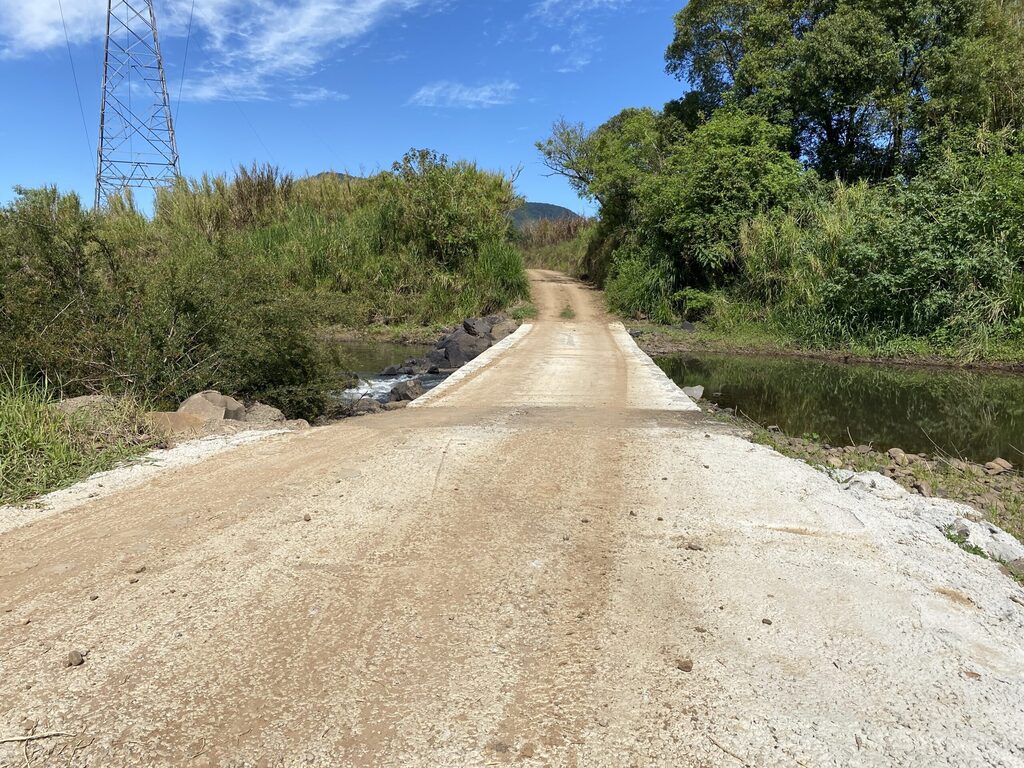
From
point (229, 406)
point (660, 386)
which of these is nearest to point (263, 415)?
point (229, 406)

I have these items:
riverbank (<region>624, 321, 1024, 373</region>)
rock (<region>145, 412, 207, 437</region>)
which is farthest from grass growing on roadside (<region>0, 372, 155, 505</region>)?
riverbank (<region>624, 321, 1024, 373</region>)

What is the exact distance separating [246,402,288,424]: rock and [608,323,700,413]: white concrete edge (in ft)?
13.5

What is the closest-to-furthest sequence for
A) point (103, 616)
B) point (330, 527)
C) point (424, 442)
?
point (103, 616) → point (330, 527) → point (424, 442)

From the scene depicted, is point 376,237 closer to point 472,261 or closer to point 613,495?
point 472,261

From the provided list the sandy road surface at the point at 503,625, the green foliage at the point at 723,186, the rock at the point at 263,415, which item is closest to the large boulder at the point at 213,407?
the rock at the point at 263,415

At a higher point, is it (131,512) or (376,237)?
(376,237)

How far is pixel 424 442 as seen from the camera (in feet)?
18.4

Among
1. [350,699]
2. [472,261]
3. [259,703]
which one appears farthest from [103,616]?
[472,261]

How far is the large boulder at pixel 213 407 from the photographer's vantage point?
20.5 ft

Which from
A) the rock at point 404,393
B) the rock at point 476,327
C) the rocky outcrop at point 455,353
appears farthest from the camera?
the rock at point 476,327

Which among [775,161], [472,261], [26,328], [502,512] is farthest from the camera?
[472,261]

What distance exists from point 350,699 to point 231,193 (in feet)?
85.3

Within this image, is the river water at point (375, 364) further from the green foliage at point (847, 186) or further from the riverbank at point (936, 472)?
the green foliage at point (847, 186)

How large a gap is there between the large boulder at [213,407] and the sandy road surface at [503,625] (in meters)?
1.74
